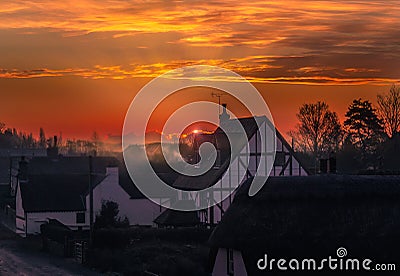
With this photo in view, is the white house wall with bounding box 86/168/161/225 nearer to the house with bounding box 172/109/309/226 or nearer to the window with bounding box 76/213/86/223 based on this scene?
the window with bounding box 76/213/86/223

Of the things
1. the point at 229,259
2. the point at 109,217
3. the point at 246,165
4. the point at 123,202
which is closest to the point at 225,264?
the point at 229,259

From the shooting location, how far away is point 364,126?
9125cm

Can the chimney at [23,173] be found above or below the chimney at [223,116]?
below

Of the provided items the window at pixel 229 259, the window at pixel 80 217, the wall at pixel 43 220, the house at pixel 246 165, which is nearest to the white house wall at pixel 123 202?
the window at pixel 80 217

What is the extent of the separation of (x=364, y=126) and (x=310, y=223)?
2398 inches

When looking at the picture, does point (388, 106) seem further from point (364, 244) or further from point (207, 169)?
point (364, 244)

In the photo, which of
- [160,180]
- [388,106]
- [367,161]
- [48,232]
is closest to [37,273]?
[48,232]

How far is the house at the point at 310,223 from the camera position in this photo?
31.1 meters

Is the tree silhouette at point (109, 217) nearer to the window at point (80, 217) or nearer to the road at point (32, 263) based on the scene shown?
the window at point (80, 217)

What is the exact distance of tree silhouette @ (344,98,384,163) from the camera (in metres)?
88.8

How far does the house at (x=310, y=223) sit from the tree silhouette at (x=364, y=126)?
182 ft

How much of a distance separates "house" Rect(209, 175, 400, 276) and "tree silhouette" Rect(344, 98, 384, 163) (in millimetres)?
55411

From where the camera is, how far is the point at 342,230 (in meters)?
31.6

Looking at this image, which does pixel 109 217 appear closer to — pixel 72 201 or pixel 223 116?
pixel 72 201
